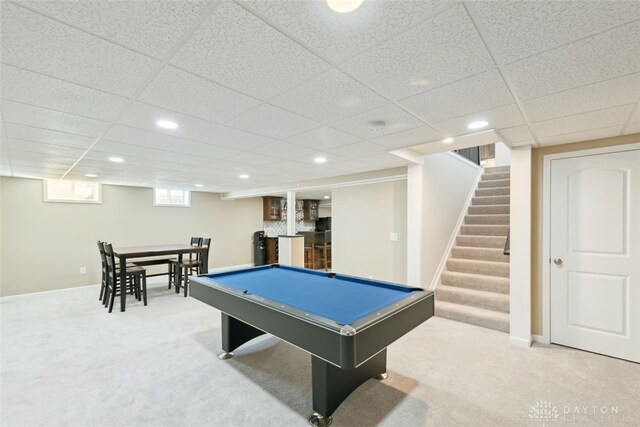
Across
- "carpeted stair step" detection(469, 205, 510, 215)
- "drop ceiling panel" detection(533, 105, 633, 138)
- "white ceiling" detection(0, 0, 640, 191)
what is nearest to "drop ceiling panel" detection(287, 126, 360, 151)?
"white ceiling" detection(0, 0, 640, 191)

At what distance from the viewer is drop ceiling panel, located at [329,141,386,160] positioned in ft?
10.3

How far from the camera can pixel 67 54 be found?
1368 millimetres

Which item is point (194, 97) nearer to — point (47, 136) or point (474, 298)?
point (47, 136)

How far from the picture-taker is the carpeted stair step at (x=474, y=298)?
3667mm

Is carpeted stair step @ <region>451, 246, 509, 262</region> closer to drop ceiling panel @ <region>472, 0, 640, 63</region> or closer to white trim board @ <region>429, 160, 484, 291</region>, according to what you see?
white trim board @ <region>429, 160, 484, 291</region>

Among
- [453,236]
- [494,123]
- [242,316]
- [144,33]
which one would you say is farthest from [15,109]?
[453,236]

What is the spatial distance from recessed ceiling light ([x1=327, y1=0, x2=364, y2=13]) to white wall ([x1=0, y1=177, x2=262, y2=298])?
22.6ft

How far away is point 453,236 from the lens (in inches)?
195

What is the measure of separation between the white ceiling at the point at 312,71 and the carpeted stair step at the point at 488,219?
238 centimetres

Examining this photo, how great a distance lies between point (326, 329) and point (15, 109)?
2.63 m

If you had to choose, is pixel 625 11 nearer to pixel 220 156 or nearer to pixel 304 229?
pixel 220 156

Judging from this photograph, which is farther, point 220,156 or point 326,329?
point 220,156

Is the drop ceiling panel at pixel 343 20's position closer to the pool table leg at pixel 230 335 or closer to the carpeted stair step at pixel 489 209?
the pool table leg at pixel 230 335

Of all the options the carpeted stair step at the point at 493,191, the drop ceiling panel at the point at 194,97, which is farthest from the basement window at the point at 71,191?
the carpeted stair step at the point at 493,191
